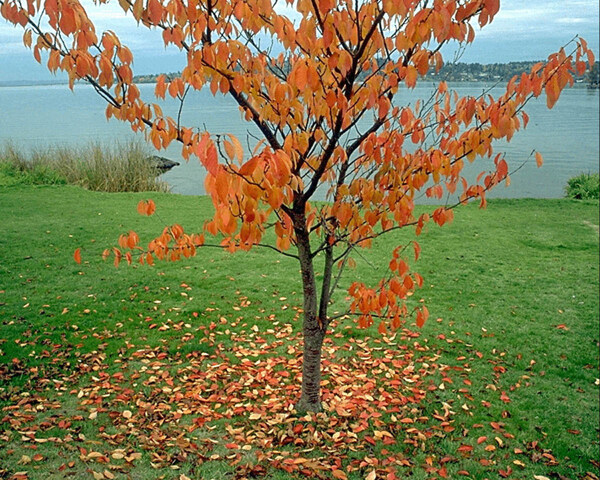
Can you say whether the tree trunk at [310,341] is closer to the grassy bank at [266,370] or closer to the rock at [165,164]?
the grassy bank at [266,370]

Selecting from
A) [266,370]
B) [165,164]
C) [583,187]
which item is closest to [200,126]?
[165,164]

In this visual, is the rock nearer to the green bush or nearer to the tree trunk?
the green bush

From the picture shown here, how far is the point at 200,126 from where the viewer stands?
9.15 m

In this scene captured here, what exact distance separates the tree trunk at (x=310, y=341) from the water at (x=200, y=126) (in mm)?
698

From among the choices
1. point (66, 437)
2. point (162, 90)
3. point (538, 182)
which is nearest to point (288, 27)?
point (162, 90)

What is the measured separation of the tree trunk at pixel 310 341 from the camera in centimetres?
249

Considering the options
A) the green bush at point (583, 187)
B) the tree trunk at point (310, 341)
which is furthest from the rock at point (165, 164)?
the tree trunk at point (310, 341)

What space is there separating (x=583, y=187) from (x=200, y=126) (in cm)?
665

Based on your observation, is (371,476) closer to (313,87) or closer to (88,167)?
(313,87)

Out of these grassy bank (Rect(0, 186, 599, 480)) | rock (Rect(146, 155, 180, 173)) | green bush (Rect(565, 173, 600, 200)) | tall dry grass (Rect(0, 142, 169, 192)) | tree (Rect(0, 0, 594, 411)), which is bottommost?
grassy bank (Rect(0, 186, 599, 480))

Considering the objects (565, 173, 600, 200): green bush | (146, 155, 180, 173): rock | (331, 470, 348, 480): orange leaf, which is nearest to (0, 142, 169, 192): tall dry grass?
(146, 155, 180, 173): rock

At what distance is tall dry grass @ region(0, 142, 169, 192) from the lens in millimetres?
5793

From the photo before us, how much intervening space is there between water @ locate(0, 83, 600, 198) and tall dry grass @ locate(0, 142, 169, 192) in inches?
5.7

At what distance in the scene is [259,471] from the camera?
2.15m
